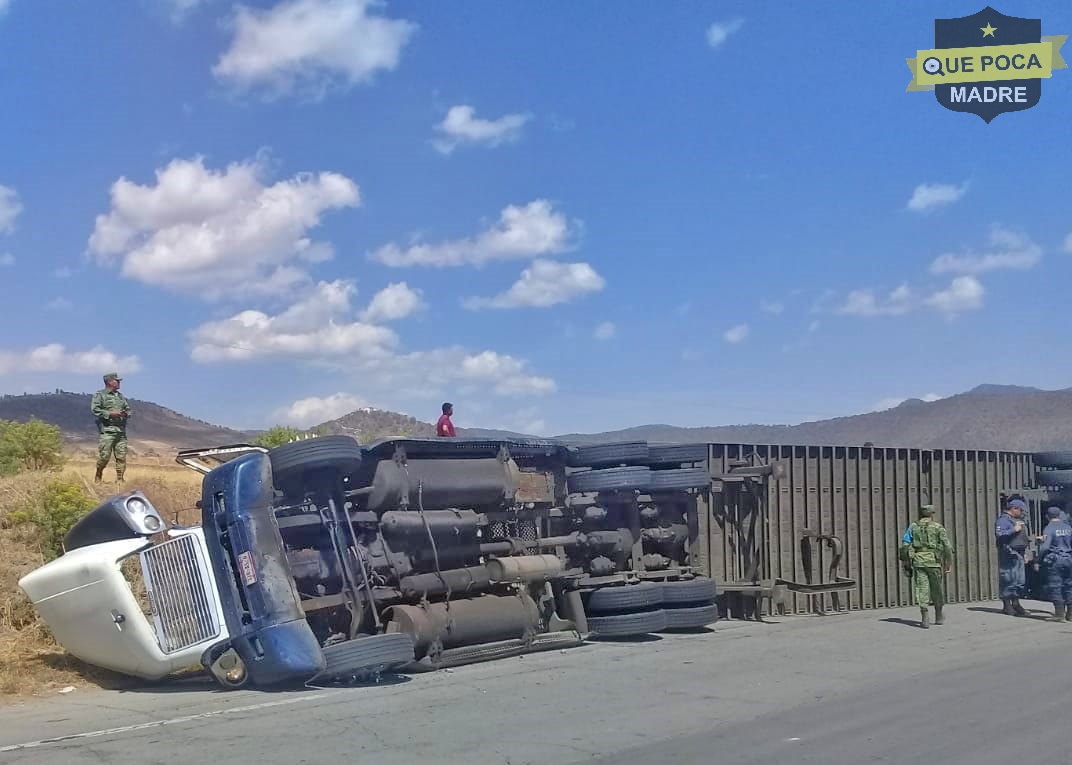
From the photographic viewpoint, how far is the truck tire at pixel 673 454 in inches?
557

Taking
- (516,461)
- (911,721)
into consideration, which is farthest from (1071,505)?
(911,721)

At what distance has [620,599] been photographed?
12.8 meters

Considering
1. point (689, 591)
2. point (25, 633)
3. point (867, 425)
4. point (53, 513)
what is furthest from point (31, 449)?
point (867, 425)

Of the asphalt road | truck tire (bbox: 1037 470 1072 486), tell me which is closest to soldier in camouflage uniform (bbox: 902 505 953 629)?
the asphalt road

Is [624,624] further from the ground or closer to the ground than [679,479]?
closer to the ground

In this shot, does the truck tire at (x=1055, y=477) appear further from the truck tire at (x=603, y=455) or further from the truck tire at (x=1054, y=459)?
the truck tire at (x=603, y=455)

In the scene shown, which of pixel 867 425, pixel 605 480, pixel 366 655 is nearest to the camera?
pixel 366 655

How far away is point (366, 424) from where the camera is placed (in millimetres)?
63188

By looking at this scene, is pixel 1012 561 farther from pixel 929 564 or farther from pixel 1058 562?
pixel 929 564

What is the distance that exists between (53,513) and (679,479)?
7.62 meters

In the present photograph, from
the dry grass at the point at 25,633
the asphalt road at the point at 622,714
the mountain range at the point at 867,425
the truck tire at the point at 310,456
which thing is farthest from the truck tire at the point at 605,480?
the mountain range at the point at 867,425

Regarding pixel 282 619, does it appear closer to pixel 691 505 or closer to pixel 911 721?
pixel 911 721

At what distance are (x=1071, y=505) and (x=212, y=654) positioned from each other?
14.8m

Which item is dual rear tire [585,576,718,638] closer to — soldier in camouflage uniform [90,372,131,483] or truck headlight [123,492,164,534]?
truck headlight [123,492,164,534]
